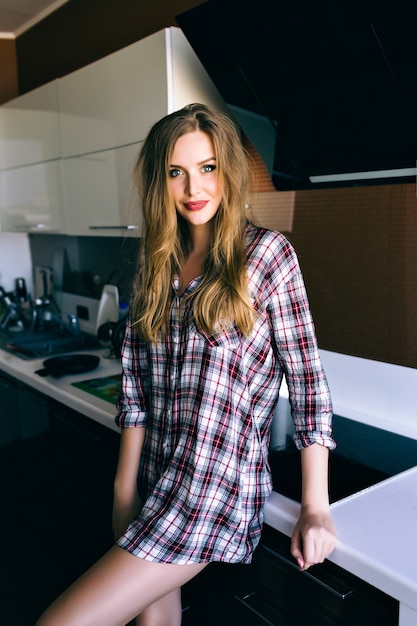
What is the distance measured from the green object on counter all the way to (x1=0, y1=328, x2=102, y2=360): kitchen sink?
443mm

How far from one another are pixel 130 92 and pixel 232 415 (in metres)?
1.13

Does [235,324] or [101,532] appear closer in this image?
[235,324]

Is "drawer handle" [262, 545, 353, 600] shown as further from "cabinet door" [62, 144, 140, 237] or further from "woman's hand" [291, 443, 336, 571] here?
"cabinet door" [62, 144, 140, 237]

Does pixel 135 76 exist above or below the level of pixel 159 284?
above

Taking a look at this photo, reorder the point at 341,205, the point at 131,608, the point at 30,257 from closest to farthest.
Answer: the point at 131,608 → the point at 341,205 → the point at 30,257

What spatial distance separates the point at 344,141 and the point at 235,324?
0.54m

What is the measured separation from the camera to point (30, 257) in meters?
3.41

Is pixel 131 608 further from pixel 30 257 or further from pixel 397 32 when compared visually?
pixel 30 257

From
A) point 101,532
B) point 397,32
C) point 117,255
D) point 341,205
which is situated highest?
point 397,32

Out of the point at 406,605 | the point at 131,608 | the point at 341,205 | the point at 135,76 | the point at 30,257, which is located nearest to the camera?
the point at 406,605

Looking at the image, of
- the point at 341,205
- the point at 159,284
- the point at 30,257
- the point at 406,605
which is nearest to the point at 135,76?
the point at 341,205

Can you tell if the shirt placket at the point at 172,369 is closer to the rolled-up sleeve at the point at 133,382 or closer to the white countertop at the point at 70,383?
the rolled-up sleeve at the point at 133,382

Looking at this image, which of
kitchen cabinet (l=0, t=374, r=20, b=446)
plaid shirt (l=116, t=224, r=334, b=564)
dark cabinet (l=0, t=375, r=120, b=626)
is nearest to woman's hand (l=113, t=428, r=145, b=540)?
plaid shirt (l=116, t=224, r=334, b=564)

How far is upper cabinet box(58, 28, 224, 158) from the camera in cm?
161
